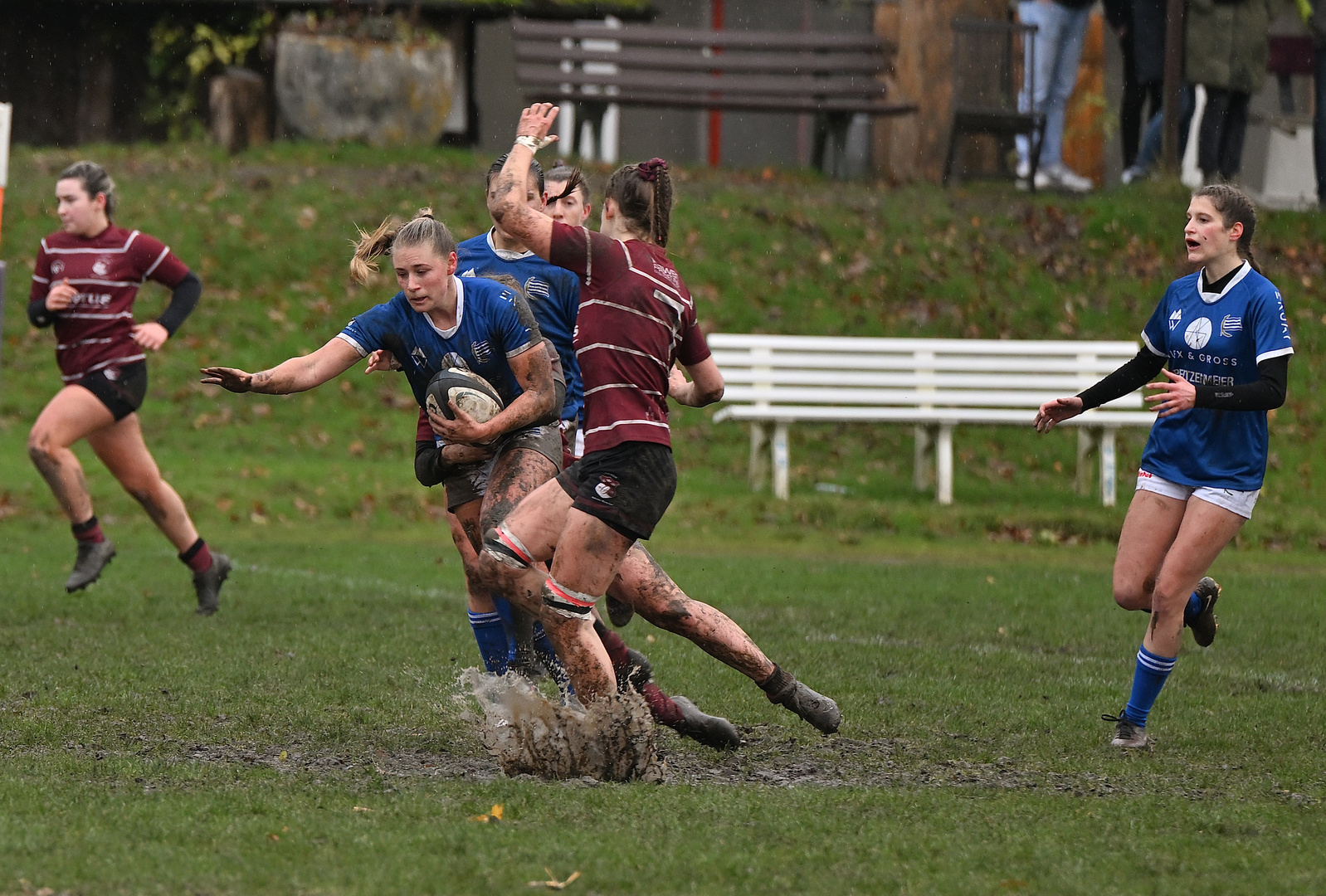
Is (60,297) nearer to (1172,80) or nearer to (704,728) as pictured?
(704,728)

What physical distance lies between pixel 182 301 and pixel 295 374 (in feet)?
14.1

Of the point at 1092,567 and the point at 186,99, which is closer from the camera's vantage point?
the point at 1092,567

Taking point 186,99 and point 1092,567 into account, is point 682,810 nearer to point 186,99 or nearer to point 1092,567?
point 1092,567

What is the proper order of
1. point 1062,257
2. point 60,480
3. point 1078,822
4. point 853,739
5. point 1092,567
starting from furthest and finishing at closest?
1. point 1062,257
2. point 1092,567
3. point 60,480
4. point 853,739
5. point 1078,822

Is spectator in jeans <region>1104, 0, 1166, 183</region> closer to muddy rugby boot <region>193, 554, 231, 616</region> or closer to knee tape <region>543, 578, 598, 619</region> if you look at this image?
muddy rugby boot <region>193, 554, 231, 616</region>

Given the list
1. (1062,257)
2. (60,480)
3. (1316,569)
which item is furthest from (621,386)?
(1062,257)

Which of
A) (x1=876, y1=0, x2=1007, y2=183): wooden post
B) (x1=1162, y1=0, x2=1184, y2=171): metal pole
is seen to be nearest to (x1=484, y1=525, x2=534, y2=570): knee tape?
(x1=1162, y1=0, x2=1184, y2=171): metal pole

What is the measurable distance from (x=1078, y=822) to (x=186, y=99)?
18.8 m

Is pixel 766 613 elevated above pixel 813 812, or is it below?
below

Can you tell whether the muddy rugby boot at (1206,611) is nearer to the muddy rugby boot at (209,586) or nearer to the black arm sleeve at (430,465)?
the black arm sleeve at (430,465)

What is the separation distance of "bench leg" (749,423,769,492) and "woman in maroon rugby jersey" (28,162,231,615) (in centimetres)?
594

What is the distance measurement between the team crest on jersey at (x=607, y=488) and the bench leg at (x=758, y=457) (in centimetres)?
912

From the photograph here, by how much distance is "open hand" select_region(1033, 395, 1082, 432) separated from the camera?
274 inches

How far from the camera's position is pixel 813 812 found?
17.3ft
